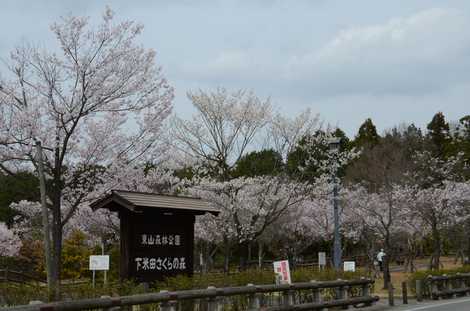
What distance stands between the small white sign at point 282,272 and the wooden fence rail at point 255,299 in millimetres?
265

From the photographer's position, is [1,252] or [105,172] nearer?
[105,172]

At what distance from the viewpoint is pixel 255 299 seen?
44.1 feet

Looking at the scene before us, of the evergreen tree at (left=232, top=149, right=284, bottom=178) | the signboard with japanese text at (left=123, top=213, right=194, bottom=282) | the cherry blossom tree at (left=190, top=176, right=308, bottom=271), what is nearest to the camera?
the signboard with japanese text at (left=123, top=213, right=194, bottom=282)

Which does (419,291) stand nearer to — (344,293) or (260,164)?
(344,293)

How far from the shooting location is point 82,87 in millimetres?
18422

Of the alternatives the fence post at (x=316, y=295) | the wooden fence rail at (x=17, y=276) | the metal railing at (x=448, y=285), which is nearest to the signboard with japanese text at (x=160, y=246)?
the fence post at (x=316, y=295)

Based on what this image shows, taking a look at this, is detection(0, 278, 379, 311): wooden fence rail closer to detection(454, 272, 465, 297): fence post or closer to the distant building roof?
the distant building roof

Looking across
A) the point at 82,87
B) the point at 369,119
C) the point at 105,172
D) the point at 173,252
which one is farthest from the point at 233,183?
the point at 369,119

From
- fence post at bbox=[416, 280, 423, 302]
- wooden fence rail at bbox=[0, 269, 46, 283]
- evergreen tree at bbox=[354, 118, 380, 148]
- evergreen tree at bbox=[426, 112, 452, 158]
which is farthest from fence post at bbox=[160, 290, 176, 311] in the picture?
evergreen tree at bbox=[426, 112, 452, 158]

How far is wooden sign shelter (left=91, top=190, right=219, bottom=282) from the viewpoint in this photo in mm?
13367

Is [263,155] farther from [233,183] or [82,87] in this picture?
[82,87]

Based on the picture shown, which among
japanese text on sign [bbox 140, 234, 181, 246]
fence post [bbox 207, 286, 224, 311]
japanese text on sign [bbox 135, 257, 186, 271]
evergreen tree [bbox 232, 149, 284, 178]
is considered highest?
evergreen tree [bbox 232, 149, 284, 178]

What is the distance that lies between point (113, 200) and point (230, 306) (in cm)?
356

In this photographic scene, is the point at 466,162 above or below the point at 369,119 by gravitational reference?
below
